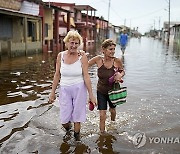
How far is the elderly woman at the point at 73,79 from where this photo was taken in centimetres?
441

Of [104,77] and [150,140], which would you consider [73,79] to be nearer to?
[104,77]

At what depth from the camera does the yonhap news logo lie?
4750mm

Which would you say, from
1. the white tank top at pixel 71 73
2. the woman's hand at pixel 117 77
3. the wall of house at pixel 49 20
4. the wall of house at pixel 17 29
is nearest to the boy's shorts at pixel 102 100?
the woman's hand at pixel 117 77

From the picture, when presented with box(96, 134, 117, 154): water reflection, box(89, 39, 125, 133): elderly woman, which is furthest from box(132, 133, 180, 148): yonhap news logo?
box(89, 39, 125, 133): elderly woman

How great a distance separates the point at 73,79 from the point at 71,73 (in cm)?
11

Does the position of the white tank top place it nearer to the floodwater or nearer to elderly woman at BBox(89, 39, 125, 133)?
elderly woman at BBox(89, 39, 125, 133)

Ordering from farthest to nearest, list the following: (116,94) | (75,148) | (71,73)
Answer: (116,94) < (75,148) < (71,73)

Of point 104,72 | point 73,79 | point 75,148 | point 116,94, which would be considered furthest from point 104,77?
point 75,148

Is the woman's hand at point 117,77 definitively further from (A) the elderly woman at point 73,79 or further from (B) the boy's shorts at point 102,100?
(A) the elderly woman at point 73,79

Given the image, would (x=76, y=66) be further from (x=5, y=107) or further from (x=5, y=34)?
(x=5, y=34)

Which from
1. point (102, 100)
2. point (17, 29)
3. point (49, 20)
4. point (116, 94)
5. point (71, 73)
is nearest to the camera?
point (71, 73)

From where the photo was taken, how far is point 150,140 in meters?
4.87

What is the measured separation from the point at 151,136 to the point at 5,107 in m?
3.57

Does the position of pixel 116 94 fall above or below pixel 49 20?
below
